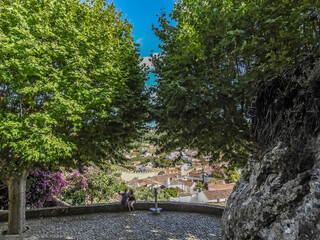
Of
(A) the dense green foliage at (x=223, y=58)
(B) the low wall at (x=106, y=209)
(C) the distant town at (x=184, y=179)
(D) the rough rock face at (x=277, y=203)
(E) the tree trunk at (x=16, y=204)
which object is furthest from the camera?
(B) the low wall at (x=106, y=209)

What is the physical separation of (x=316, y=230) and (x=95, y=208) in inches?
422

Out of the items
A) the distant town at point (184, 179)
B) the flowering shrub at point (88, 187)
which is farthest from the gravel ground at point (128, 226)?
the flowering shrub at point (88, 187)

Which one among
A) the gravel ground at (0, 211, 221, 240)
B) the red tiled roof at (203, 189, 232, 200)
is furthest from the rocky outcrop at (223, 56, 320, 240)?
the red tiled roof at (203, 189, 232, 200)

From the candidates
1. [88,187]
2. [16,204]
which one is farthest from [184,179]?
[16,204]

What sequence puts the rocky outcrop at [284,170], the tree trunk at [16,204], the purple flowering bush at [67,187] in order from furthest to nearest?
1. the purple flowering bush at [67,187]
2. the tree trunk at [16,204]
3. the rocky outcrop at [284,170]

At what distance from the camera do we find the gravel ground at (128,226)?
7.66 meters

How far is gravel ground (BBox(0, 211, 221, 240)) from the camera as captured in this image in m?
7.66

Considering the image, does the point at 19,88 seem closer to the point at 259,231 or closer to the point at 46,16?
the point at 46,16

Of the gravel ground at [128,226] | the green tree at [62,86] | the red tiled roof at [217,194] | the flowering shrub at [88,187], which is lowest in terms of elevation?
the red tiled roof at [217,194]

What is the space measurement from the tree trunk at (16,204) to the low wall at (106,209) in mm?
2253

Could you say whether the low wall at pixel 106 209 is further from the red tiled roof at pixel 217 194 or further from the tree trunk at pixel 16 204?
the red tiled roof at pixel 217 194

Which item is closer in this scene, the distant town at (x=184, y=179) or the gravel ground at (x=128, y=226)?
the gravel ground at (x=128, y=226)

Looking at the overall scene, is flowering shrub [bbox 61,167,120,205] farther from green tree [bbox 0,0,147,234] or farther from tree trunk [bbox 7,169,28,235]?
green tree [bbox 0,0,147,234]

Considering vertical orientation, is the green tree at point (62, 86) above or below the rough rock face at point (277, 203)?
above
